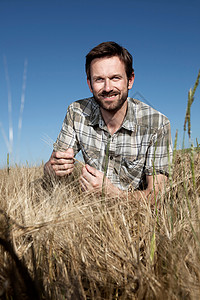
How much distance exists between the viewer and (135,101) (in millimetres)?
2469

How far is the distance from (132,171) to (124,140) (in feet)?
0.97

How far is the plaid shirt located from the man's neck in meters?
0.06

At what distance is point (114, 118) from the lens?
2377 millimetres

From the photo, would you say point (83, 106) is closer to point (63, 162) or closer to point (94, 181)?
point (63, 162)

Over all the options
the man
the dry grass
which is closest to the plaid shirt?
the man

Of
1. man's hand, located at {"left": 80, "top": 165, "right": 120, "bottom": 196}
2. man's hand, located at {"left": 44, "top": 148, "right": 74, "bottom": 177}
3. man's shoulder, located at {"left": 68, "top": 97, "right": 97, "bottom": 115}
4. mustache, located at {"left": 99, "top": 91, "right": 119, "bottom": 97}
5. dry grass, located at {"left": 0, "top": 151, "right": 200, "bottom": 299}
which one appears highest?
mustache, located at {"left": 99, "top": 91, "right": 119, "bottom": 97}

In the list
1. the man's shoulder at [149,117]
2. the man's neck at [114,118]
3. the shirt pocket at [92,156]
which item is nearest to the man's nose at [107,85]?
the man's neck at [114,118]

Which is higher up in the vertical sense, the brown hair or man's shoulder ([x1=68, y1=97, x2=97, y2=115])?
the brown hair

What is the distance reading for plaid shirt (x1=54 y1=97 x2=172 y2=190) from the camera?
216 cm

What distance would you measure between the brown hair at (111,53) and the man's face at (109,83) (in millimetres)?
40

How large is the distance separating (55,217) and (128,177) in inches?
52.3

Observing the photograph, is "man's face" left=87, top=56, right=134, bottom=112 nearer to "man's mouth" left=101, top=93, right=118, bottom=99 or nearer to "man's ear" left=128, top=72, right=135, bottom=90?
"man's mouth" left=101, top=93, right=118, bottom=99

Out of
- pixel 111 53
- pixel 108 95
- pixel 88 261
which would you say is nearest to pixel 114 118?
pixel 108 95

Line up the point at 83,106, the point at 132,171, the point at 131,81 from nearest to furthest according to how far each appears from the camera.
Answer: the point at 132,171 < the point at 83,106 < the point at 131,81
